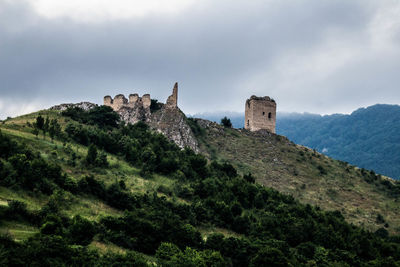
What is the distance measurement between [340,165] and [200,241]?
41488mm

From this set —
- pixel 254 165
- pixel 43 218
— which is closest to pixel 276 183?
pixel 254 165

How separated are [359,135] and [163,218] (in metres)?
135

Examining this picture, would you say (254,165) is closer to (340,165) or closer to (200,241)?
(340,165)

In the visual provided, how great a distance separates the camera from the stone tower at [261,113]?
69.5m

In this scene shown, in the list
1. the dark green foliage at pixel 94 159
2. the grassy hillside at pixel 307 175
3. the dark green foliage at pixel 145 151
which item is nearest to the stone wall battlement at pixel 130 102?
the grassy hillside at pixel 307 175

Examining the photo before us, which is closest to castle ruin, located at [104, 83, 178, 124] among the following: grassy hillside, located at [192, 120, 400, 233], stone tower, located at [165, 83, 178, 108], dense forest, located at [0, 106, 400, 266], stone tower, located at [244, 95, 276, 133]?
stone tower, located at [165, 83, 178, 108]

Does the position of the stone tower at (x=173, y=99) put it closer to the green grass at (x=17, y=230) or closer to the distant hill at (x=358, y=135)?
the green grass at (x=17, y=230)

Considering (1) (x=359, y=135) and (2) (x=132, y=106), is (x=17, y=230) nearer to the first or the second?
(2) (x=132, y=106)

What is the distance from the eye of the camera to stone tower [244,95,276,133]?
69.5m

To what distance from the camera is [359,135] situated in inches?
5861

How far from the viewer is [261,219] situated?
38.6m

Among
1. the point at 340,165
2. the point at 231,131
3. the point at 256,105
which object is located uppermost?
the point at 256,105

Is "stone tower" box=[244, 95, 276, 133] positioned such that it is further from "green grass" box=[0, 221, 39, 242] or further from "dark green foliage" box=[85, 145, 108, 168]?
"green grass" box=[0, 221, 39, 242]

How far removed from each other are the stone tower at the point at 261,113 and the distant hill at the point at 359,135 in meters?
52.5
